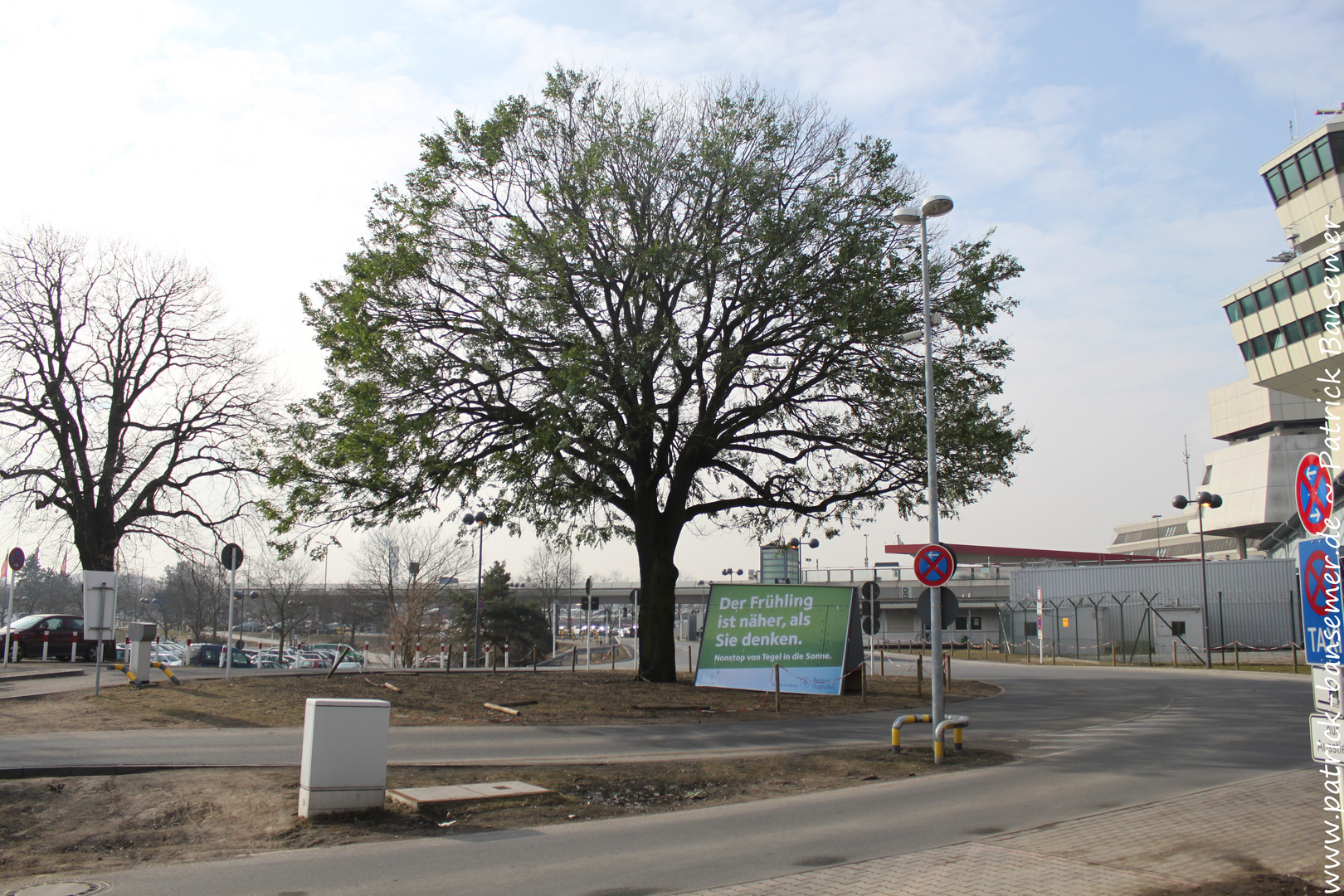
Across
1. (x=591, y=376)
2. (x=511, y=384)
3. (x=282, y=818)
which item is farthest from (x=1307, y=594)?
(x=511, y=384)

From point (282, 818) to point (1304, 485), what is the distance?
30.7ft

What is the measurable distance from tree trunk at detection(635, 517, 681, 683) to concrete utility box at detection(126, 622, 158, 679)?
11497 millimetres

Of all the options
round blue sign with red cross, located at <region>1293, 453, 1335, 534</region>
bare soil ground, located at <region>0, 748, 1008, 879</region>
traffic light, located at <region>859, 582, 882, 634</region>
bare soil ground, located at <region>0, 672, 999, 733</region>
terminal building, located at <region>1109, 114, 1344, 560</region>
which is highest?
terminal building, located at <region>1109, 114, 1344, 560</region>

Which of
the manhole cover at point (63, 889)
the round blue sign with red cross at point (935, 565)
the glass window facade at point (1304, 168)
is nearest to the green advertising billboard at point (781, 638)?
the round blue sign with red cross at point (935, 565)

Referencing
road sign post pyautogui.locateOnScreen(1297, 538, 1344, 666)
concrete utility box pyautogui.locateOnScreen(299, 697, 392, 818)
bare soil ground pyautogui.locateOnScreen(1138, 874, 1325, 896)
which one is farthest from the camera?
concrete utility box pyautogui.locateOnScreen(299, 697, 392, 818)

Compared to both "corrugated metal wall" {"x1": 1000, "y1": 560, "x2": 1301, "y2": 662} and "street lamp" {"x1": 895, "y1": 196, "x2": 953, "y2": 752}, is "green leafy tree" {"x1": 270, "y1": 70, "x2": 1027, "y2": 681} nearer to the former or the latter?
"street lamp" {"x1": 895, "y1": 196, "x2": 953, "y2": 752}

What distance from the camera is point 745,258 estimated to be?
66.4ft

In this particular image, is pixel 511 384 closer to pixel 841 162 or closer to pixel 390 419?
pixel 390 419

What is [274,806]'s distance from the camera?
906 cm

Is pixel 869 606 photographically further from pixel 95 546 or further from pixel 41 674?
pixel 95 546

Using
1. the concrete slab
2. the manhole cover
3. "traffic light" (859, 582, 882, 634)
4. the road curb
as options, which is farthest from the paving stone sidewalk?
the road curb

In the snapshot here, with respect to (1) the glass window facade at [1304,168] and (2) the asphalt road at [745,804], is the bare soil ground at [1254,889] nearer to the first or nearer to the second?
(2) the asphalt road at [745,804]

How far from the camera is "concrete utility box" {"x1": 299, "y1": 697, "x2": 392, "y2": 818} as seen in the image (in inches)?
342

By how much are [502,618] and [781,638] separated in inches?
1599
